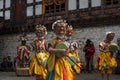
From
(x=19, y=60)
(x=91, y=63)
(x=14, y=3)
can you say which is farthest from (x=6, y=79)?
(x=14, y=3)

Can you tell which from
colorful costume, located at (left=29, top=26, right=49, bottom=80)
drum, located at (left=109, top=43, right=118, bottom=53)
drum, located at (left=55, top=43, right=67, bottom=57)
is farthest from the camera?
drum, located at (left=109, top=43, right=118, bottom=53)

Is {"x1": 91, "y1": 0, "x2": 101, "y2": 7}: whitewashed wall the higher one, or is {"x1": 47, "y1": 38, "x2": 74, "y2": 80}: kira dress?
{"x1": 91, "y1": 0, "x2": 101, "y2": 7}: whitewashed wall

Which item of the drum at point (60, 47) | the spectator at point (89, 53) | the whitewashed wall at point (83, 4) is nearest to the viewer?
the drum at point (60, 47)

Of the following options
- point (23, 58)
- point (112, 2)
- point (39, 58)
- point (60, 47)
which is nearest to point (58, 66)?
point (60, 47)

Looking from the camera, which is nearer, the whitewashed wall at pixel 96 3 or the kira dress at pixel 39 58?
the kira dress at pixel 39 58

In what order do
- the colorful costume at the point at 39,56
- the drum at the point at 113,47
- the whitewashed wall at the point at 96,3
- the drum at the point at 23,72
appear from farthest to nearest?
the whitewashed wall at the point at 96,3 → the drum at the point at 23,72 → the drum at the point at 113,47 → the colorful costume at the point at 39,56

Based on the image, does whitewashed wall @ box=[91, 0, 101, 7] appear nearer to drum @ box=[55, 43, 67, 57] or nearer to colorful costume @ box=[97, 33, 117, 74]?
colorful costume @ box=[97, 33, 117, 74]

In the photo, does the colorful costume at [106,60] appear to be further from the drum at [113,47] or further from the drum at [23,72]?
the drum at [23,72]

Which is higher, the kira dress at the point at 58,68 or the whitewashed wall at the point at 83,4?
the whitewashed wall at the point at 83,4

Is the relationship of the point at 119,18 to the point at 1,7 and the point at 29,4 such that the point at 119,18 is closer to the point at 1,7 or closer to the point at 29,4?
the point at 29,4

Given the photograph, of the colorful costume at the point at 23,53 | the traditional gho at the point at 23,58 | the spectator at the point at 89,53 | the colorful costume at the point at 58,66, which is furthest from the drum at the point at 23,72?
the colorful costume at the point at 58,66

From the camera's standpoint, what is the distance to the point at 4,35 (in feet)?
82.7

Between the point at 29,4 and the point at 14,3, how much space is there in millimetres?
1530

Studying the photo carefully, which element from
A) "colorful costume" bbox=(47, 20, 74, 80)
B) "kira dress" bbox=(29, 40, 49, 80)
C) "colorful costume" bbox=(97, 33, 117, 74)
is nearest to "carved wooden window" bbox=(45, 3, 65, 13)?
"colorful costume" bbox=(97, 33, 117, 74)
